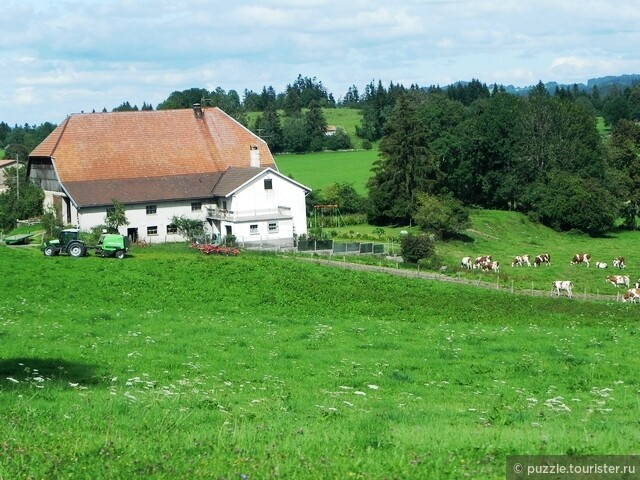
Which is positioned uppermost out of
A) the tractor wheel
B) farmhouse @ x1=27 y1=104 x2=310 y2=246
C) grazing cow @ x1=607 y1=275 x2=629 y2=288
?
farmhouse @ x1=27 y1=104 x2=310 y2=246

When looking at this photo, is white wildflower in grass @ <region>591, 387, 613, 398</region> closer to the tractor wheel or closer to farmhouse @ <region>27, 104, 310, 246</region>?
the tractor wheel

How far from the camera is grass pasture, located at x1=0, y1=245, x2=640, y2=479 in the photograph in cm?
994

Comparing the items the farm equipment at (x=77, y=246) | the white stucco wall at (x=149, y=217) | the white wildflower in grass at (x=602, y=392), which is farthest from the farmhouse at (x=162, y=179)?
the white wildflower in grass at (x=602, y=392)

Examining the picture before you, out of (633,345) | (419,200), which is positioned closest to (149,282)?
(633,345)

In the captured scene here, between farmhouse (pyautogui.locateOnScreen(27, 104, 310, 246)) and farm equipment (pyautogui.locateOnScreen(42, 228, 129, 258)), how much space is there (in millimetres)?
10908

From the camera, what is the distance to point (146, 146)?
2518 inches

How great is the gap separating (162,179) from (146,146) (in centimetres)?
363

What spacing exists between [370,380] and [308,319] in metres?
11.3

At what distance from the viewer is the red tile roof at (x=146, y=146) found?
61312mm

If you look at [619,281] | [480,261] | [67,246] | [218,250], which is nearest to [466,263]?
[480,261]

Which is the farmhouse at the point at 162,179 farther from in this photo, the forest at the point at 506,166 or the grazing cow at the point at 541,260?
the grazing cow at the point at 541,260

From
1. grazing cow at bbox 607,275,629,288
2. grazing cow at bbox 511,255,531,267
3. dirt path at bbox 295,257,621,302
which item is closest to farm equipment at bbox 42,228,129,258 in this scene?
dirt path at bbox 295,257,621,302

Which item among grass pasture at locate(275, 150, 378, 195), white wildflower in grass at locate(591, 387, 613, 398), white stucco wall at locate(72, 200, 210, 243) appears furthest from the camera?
grass pasture at locate(275, 150, 378, 195)

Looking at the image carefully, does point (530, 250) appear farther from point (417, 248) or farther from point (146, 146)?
point (146, 146)
